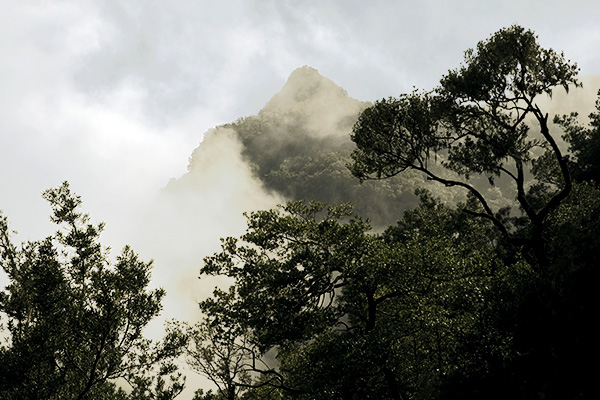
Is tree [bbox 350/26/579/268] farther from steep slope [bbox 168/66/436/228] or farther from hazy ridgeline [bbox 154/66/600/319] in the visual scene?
hazy ridgeline [bbox 154/66/600/319]

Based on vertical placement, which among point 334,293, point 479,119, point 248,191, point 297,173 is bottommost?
point 334,293

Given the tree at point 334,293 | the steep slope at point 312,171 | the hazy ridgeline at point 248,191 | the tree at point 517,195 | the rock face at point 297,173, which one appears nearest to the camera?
the tree at point 517,195

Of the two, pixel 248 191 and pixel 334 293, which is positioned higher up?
pixel 248 191

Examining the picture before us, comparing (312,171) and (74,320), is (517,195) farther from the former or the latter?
(312,171)

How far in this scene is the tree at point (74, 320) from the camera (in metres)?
16.8

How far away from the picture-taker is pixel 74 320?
18672mm

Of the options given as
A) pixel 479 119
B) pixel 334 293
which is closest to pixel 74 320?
pixel 334 293

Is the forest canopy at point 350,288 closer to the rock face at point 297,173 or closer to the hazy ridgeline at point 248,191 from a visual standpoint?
the rock face at point 297,173

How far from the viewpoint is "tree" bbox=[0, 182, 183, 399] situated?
55.1ft

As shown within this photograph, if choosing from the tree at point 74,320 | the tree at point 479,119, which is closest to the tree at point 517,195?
the tree at point 479,119

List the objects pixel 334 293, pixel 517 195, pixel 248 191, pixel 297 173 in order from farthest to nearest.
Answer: pixel 248 191 → pixel 297 173 → pixel 517 195 → pixel 334 293

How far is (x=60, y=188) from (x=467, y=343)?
20.2 metres

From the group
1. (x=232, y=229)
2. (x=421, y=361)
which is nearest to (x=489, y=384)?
(x=421, y=361)

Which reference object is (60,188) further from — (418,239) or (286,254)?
(418,239)
